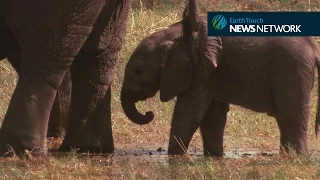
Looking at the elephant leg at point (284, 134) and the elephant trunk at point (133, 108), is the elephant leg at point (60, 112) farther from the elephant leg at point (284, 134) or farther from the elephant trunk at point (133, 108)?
the elephant leg at point (284, 134)

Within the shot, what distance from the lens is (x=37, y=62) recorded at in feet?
21.2

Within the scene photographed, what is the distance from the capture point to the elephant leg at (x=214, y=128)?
7.34m

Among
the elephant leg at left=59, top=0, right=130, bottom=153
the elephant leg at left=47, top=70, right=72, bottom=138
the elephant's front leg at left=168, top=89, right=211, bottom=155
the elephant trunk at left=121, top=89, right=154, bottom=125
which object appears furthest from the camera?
the elephant leg at left=47, top=70, right=72, bottom=138

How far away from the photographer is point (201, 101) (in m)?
7.16

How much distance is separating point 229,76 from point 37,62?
4.88 ft

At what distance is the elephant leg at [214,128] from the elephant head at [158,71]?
0.40 m

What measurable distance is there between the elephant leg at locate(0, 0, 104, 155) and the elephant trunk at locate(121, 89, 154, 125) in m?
1.04

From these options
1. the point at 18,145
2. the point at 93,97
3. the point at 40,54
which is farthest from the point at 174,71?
the point at 18,145

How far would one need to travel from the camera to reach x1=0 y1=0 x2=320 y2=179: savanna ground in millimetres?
5758

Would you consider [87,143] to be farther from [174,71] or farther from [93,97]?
[174,71]

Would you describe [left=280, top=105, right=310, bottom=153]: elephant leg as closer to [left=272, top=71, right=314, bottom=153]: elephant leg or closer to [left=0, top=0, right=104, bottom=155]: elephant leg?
[left=272, top=71, right=314, bottom=153]: elephant leg

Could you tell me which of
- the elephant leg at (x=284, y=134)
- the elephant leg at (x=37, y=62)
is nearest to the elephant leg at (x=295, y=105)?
the elephant leg at (x=284, y=134)

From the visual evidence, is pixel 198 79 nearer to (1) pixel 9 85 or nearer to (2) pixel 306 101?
(2) pixel 306 101

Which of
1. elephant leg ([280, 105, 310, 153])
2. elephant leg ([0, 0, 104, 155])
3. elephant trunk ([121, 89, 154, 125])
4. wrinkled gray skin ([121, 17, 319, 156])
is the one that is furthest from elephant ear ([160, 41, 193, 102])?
elephant leg ([0, 0, 104, 155])
